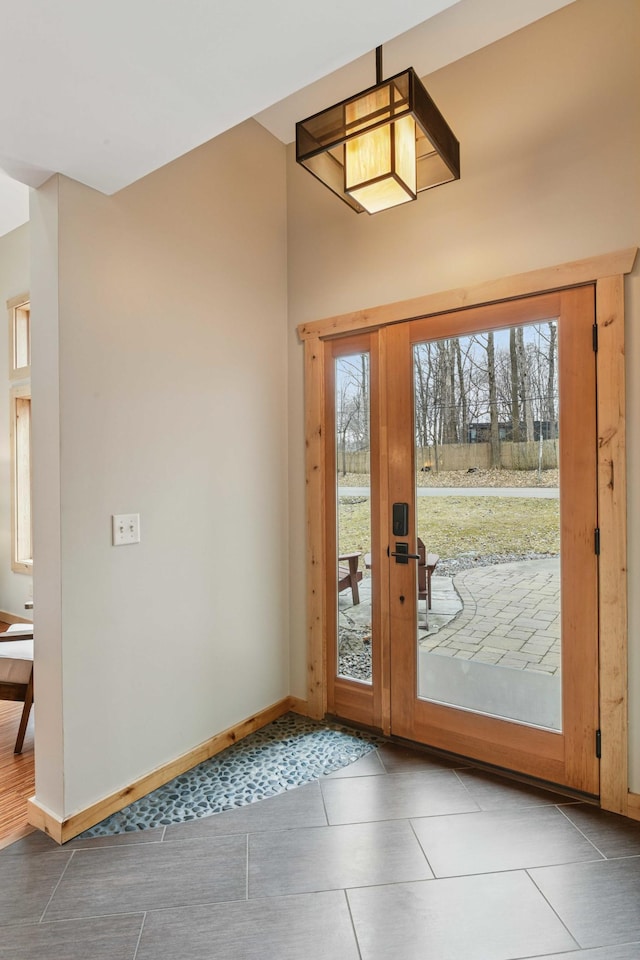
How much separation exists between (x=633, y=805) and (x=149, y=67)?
10.3 ft

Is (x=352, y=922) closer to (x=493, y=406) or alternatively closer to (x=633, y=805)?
(x=633, y=805)

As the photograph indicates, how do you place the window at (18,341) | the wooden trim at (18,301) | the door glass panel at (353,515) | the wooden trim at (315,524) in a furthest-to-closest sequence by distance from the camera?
the window at (18,341) < the wooden trim at (18,301) < the wooden trim at (315,524) < the door glass panel at (353,515)

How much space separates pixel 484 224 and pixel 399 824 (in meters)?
2.66

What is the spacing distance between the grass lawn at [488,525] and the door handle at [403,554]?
90 mm

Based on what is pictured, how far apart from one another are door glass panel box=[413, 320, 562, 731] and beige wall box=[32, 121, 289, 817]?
0.94m

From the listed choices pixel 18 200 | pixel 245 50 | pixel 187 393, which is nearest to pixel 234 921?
pixel 187 393

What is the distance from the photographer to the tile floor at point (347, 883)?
1.58 metres

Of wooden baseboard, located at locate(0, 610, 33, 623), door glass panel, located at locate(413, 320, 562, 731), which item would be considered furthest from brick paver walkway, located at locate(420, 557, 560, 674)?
wooden baseboard, located at locate(0, 610, 33, 623)

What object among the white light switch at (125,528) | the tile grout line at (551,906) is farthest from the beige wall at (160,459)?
the tile grout line at (551,906)

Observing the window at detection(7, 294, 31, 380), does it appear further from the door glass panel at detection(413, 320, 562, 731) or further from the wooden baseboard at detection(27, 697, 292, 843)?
the door glass panel at detection(413, 320, 562, 731)

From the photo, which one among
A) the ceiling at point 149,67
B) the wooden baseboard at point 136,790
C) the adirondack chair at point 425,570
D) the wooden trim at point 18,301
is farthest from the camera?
the wooden trim at point 18,301

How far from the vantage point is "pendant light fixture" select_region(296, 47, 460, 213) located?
1784mm

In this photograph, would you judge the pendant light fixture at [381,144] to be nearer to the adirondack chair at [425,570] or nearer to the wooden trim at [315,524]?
the wooden trim at [315,524]

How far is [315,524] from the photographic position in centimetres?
308
